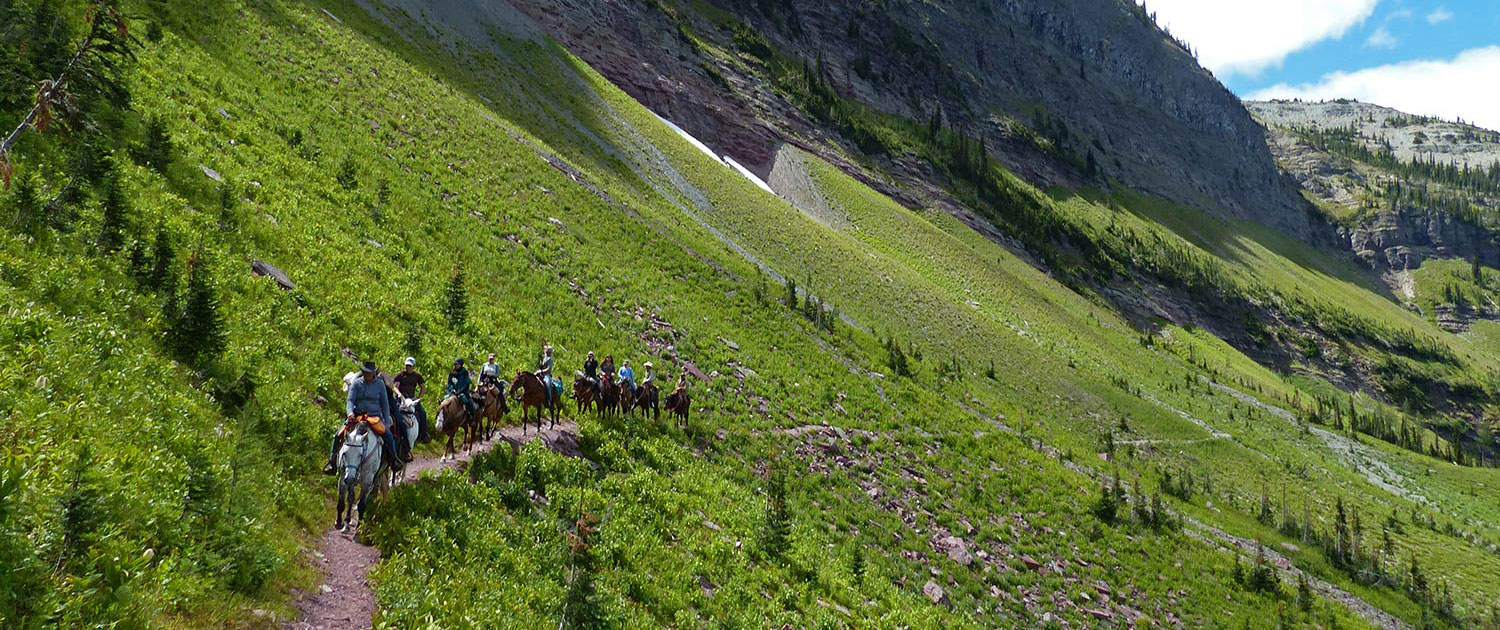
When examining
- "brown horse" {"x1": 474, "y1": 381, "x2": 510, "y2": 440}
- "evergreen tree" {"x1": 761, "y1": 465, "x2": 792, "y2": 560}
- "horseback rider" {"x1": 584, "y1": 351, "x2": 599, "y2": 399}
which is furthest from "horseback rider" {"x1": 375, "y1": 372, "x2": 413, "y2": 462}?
"evergreen tree" {"x1": 761, "y1": 465, "x2": 792, "y2": 560}

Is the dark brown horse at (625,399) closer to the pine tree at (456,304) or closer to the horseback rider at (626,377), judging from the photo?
the horseback rider at (626,377)

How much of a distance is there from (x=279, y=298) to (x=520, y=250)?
13424 mm

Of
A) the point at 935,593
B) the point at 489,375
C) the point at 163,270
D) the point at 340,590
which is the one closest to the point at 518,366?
the point at 489,375

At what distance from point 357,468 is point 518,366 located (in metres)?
9.70

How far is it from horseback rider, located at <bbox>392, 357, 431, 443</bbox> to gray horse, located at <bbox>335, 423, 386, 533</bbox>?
247 centimetres

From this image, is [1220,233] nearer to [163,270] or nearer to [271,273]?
[271,273]

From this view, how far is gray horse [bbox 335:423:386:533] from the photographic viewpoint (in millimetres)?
10227

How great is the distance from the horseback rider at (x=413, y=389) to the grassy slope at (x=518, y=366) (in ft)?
5.36

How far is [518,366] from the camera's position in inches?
784

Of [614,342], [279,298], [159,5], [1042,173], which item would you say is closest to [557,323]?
[614,342]

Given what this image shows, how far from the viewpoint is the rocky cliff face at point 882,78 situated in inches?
3248

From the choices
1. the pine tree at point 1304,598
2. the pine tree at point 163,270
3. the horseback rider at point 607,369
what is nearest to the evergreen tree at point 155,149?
the pine tree at point 163,270

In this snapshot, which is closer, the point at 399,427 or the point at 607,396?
the point at 399,427

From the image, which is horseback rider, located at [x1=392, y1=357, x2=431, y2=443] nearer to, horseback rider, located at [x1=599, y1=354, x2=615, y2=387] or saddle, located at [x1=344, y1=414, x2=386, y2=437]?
saddle, located at [x1=344, y1=414, x2=386, y2=437]
